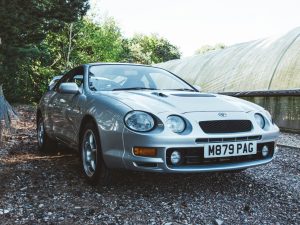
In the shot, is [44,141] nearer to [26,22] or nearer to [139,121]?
[139,121]

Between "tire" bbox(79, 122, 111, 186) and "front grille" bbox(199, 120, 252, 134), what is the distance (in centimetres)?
112

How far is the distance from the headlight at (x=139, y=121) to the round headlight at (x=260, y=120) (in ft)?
4.21

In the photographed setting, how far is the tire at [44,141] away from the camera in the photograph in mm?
6285

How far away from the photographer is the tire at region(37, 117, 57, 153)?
629 cm

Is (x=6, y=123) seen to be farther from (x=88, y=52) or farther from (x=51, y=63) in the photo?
(x=88, y=52)

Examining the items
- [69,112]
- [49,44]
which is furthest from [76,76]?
[49,44]

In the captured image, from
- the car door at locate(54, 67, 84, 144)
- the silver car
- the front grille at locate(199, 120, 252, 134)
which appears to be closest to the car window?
the car door at locate(54, 67, 84, 144)

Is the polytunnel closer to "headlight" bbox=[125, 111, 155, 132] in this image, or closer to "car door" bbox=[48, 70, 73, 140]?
"car door" bbox=[48, 70, 73, 140]

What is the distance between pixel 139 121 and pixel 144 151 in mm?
291

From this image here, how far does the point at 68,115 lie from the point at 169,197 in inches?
71.3

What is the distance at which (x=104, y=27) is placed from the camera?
139ft

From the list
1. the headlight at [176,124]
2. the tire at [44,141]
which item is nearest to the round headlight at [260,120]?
the headlight at [176,124]

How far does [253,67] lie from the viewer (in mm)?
13094

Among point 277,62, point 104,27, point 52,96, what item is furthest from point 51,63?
point 52,96
